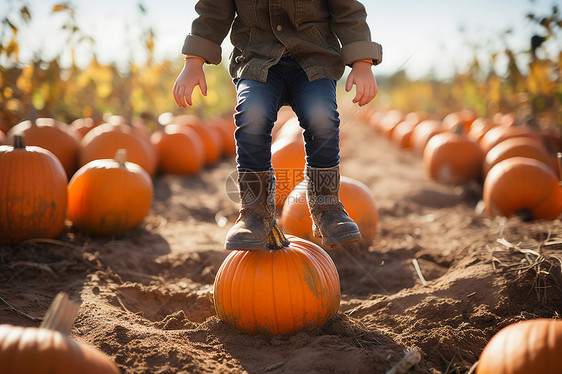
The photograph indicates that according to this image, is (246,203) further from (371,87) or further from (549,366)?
(549,366)

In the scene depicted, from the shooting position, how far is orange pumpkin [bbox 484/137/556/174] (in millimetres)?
5816

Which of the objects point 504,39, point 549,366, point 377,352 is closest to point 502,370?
point 549,366

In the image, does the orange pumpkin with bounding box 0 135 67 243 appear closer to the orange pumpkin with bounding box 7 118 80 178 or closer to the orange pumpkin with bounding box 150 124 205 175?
the orange pumpkin with bounding box 7 118 80 178

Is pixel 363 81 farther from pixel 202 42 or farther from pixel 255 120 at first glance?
pixel 202 42

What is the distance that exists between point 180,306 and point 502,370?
1.90 meters

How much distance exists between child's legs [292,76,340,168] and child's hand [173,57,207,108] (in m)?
0.52

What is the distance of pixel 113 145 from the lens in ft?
18.5

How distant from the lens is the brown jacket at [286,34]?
253cm

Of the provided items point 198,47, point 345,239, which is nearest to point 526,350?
point 345,239

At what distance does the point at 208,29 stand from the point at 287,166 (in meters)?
2.30

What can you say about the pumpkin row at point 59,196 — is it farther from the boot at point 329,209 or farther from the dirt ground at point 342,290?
the boot at point 329,209

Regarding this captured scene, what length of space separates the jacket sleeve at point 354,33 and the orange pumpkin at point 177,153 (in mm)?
5034

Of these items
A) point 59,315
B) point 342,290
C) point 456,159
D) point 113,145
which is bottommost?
point 342,290

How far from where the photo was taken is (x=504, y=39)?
352 inches
